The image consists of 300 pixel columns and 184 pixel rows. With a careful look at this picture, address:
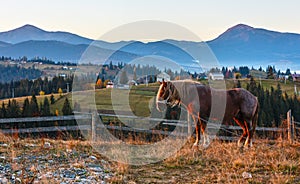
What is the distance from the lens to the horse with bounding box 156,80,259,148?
7.58 m

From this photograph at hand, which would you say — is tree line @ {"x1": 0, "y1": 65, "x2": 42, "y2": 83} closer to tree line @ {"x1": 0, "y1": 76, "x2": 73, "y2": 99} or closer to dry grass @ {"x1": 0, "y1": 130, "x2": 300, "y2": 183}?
tree line @ {"x1": 0, "y1": 76, "x2": 73, "y2": 99}

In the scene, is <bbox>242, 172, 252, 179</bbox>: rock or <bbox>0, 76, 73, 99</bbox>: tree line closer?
<bbox>242, 172, 252, 179</bbox>: rock

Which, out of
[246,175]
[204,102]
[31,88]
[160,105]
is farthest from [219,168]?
[31,88]

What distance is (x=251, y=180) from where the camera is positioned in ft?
16.1

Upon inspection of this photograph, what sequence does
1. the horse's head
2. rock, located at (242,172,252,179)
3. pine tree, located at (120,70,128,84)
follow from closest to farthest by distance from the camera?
rock, located at (242,172,252,179), the horse's head, pine tree, located at (120,70,128,84)

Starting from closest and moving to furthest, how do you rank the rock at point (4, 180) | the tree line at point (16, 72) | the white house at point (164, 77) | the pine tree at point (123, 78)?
the rock at point (4, 180) → the white house at point (164, 77) → the pine tree at point (123, 78) → the tree line at point (16, 72)

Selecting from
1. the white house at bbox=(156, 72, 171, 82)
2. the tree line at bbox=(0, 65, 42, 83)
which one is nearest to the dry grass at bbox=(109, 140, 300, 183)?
the white house at bbox=(156, 72, 171, 82)

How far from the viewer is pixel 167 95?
7535 millimetres

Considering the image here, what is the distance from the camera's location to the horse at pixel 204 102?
7.58 m

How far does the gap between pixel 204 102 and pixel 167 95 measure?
0.88 metres

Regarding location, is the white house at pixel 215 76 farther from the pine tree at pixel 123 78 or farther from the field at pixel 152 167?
the field at pixel 152 167

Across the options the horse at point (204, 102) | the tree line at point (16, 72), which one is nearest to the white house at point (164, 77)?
the horse at point (204, 102)

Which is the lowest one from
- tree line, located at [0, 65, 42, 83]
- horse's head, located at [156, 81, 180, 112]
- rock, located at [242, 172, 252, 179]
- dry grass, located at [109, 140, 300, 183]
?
dry grass, located at [109, 140, 300, 183]

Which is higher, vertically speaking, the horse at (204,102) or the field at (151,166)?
the horse at (204,102)
